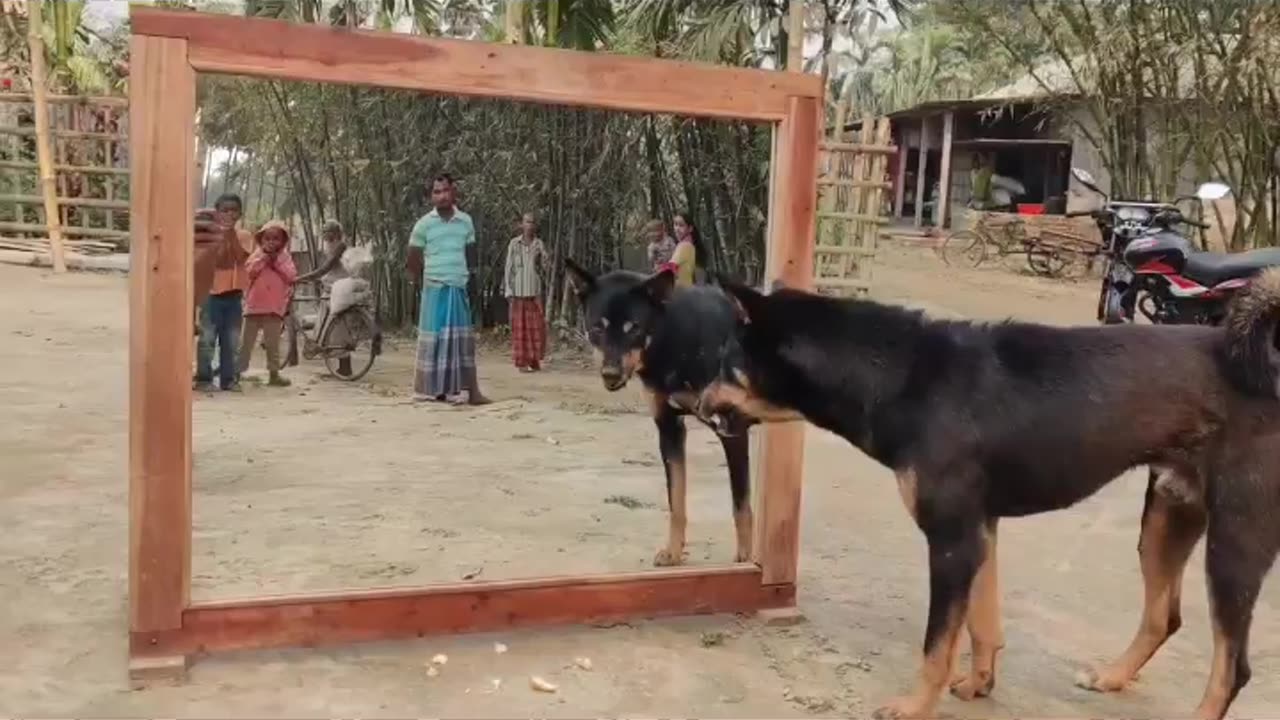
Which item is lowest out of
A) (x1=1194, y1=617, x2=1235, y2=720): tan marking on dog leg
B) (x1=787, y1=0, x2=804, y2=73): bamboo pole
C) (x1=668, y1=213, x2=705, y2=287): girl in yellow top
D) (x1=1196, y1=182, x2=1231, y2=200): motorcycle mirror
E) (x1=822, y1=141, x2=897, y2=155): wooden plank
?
(x1=1194, y1=617, x2=1235, y2=720): tan marking on dog leg

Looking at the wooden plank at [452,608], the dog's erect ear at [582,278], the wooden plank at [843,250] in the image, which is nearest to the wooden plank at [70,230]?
the wooden plank at [843,250]

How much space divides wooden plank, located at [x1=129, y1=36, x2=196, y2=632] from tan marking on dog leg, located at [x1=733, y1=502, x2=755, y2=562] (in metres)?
2.17

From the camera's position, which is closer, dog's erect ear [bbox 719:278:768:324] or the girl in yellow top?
dog's erect ear [bbox 719:278:768:324]

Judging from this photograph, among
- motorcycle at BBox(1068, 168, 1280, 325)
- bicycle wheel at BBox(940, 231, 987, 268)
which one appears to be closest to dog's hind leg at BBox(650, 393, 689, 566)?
motorcycle at BBox(1068, 168, 1280, 325)

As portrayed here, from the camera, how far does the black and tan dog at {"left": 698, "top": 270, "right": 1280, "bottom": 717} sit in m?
3.30

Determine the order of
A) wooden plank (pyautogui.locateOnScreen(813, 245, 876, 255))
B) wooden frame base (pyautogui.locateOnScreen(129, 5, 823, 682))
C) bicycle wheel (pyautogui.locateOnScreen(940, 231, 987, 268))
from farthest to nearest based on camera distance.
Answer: bicycle wheel (pyautogui.locateOnScreen(940, 231, 987, 268)) → wooden plank (pyautogui.locateOnScreen(813, 245, 876, 255)) → wooden frame base (pyautogui.locateOnScreen(129, 5, 823, 682))

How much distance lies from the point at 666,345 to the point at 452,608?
54.7 inches

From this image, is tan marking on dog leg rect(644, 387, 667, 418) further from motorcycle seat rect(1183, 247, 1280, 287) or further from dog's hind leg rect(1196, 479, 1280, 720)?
motorcycle seat rect(1183, 247, 1280, 287)

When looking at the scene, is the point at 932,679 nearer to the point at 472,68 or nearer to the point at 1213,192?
the point at 472,68

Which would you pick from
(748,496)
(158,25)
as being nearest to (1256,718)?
(748,496)

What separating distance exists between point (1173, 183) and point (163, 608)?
58.9ft

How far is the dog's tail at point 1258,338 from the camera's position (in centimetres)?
327

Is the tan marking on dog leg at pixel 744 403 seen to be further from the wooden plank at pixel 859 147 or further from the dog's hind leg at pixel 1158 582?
the wooden plank at pixel 859 147

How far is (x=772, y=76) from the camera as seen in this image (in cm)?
412
